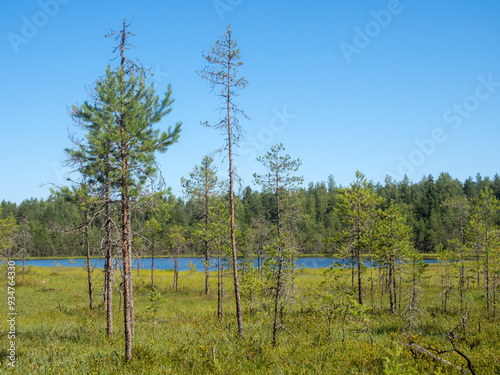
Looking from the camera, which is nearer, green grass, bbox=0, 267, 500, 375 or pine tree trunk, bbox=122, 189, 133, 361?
green grass, bbox=0, 267, 500, 375

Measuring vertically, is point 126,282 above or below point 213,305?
above

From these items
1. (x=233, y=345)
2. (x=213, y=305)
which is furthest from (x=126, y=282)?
(x=213, y=305)

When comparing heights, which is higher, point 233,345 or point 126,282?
point 126,282

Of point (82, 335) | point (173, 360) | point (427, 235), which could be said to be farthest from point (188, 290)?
point (427, 235)

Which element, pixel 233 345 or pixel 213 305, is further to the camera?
pixel 213 305

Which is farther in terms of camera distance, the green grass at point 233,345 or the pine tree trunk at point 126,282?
the pine tree trunk at point 126,282

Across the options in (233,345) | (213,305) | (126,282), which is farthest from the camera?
(213,305)

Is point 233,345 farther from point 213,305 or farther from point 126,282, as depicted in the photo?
point 213,305

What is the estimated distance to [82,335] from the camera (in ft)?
53.0

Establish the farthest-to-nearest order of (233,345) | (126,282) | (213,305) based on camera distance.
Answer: (213,305), (233,345), (126,282)

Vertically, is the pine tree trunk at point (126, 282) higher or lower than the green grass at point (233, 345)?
higher

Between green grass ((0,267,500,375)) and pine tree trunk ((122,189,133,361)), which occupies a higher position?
pine tree trunk ((122,189,133,361))

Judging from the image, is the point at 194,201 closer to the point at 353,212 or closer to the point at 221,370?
the point at 353,212

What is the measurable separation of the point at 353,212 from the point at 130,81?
17.9m
